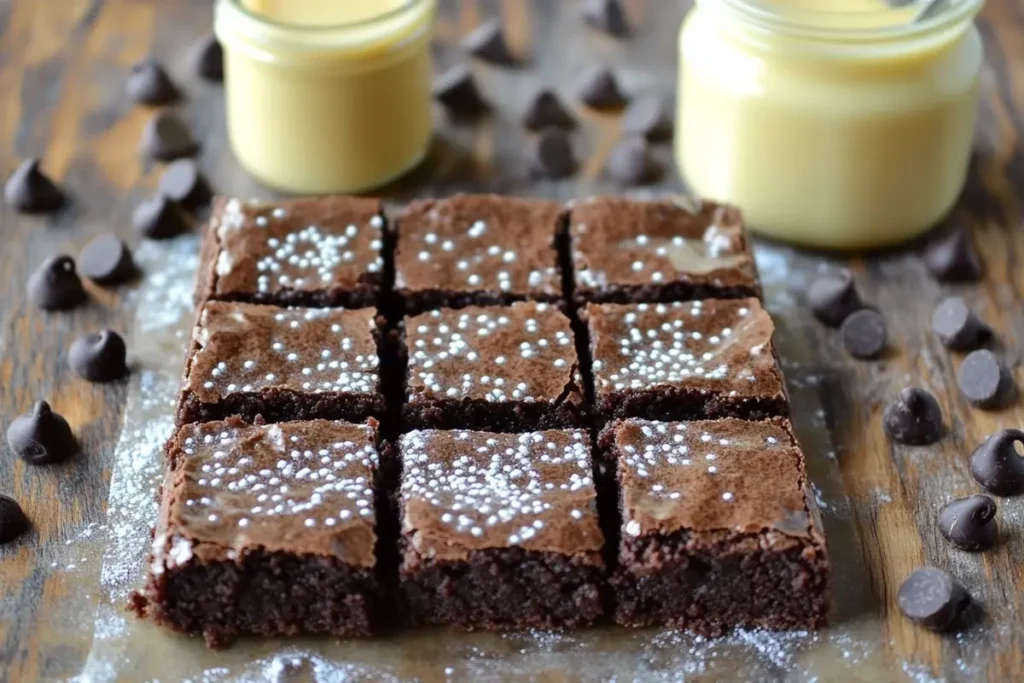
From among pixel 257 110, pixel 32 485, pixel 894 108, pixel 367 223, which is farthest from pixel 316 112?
pixel 894 108

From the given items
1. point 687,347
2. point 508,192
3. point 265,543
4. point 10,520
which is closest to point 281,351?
point 265,543

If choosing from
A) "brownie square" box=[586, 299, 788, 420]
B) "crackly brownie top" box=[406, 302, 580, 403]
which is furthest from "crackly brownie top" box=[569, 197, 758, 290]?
"crackly brownie top" box=[406, 302, 580, 403]

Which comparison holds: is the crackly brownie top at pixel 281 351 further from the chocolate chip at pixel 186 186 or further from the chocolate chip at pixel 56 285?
the chocolate chip at pixel 186 186

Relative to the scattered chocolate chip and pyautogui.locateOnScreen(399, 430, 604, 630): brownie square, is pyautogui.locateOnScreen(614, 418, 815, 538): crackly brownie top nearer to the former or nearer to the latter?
pyautogui.locateOnScreen(399, 430, 604, 630): brownie square

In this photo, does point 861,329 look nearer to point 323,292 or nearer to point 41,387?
point 323,292

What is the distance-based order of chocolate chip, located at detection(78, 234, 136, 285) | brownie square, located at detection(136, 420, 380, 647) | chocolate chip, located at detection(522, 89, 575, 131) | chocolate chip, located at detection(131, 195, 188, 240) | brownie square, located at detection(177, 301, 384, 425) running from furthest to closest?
chocolate chip, located at detection(522, 89, 575, 131) < chocolate chip, located at detection(131, 195, 188, 240) < chocolate chip, located at detection(78, 234, 136, 285) < brownie square, located at detection(177, 301, 384, 425) < brownie square, located at detection(136, 420, 380, 647)
